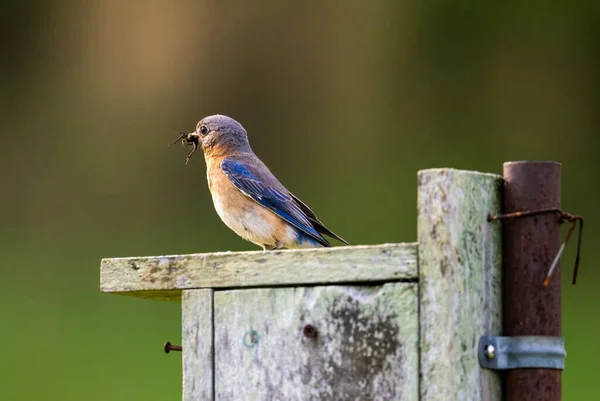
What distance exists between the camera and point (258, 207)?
4738 mm

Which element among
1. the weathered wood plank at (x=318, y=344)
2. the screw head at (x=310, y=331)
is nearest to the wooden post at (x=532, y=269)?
the weathered wood plank at (x=318, y=344)

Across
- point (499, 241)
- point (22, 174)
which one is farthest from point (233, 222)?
point (22, 174)

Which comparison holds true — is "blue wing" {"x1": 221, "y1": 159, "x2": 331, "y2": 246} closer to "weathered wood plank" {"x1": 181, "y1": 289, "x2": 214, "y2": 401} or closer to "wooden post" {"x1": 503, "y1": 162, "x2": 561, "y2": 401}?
"weathered wood plank" {"x1": 181, "y1": 289, "x2": 214, "y2": 401}

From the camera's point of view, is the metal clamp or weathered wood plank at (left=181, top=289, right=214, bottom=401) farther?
weathered wood plank at (left=181, top=289, right=214, bottom=401)

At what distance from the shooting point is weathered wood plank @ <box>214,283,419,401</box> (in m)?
2.99

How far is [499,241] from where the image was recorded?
10.1ft

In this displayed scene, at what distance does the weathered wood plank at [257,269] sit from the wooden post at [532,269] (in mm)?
252

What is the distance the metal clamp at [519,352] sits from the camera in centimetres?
297

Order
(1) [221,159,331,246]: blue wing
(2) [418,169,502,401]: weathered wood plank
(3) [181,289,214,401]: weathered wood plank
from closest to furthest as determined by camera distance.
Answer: (2) [418,169,502,401]: weathered wood plank
(3) [181,289,214,401]: weathered wood plank
(1) [221,159,331,246]: blue wing

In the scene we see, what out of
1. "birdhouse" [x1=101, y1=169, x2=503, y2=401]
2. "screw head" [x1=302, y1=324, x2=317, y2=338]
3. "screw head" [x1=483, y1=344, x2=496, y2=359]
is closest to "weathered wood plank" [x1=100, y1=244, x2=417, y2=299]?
"birdhouse" [x1=101, y1=169, x2=503, y2=401]

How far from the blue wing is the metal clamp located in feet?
5.16

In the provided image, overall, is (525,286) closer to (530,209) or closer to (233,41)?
(530,209)

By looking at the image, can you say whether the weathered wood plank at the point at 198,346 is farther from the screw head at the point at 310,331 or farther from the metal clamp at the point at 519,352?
the metal clamp at the point at 519,352

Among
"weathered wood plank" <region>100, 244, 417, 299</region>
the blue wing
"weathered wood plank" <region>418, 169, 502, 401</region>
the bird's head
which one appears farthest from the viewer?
the bird's head
